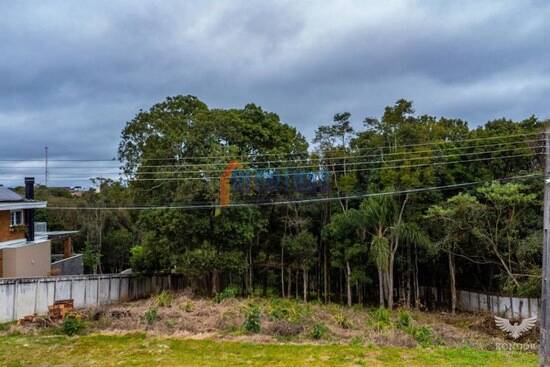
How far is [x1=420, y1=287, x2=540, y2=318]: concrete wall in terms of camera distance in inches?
555

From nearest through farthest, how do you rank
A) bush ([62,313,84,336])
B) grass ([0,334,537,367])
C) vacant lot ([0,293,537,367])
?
grass ([0,334,537,367]), vacant lot ([0,293,537,367]), bush ([62,313,84,336])

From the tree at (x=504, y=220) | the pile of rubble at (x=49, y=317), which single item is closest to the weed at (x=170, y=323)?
the pile of rubble at (x=49, y=317)

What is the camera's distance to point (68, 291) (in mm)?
14195

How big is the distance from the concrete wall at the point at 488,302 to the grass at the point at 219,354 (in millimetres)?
6389

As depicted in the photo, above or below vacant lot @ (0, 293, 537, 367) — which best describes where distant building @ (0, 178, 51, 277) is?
above

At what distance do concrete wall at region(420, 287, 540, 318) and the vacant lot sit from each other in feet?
6.33

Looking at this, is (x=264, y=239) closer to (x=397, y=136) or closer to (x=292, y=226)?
(x=292, y=226)

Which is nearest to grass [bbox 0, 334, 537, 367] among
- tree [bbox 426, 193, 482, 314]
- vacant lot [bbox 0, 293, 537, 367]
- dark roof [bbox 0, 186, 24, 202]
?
vacant lot [bbox 0, 293, 537, 367]

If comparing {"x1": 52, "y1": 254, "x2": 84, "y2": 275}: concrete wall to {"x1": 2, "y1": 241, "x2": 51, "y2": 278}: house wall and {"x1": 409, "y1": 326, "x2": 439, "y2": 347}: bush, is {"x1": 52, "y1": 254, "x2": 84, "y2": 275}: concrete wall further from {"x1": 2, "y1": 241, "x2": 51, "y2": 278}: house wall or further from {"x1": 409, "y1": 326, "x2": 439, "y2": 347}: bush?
{"x1": 409, "y1": 326, "x2": 439, "y2": 347}: bush

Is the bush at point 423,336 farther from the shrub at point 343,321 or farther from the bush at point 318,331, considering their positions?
the bush at point 318,331

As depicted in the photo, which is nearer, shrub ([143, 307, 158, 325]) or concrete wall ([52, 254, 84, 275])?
shrub ([143, 307, 158, 325])

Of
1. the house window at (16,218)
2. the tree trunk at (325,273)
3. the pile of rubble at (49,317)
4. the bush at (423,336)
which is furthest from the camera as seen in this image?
the tree trunk at (325,273)

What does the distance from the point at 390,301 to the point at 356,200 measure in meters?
3.97

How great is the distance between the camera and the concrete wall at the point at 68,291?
12219mm
